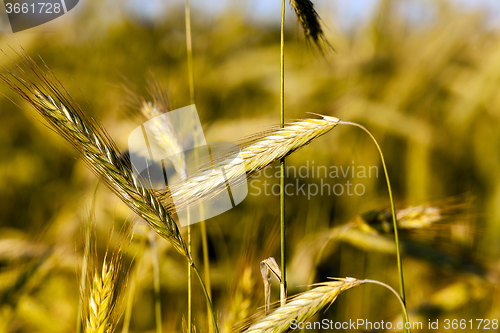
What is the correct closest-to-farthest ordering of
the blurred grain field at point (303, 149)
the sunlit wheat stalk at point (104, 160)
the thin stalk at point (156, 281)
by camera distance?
1. the sunlit wheat stalk at point (104, 160)
2. the thin stalk at point (156, 281)
3. the blurred grain field at point (303, 149)

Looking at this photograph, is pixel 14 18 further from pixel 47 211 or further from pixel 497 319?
pixel 497 319

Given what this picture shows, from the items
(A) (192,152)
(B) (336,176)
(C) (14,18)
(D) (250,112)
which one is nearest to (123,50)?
(C) (14,18)

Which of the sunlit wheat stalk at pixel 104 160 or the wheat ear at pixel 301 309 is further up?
the sunlit wheat stalk at pixel 104 160

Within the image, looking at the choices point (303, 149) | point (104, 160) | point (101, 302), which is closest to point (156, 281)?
point (101, 302)

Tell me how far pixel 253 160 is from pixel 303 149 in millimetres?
723

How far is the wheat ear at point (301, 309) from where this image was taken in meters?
0.32

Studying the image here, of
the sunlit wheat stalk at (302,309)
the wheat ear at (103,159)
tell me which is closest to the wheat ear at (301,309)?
the sunlit wheat stalk at (302,309)

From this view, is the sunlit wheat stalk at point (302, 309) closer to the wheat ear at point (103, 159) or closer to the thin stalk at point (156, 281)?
the wheat ear at point (103, 159)

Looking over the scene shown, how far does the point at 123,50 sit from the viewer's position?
1151 mm

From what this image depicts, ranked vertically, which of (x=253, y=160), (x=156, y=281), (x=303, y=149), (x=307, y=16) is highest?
(x=307, y=16)

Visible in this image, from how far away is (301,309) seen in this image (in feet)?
1.06

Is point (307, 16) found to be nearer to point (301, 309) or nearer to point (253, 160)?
point (253, 160)

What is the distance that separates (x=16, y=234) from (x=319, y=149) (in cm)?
105

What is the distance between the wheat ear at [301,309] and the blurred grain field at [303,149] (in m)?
0.33
